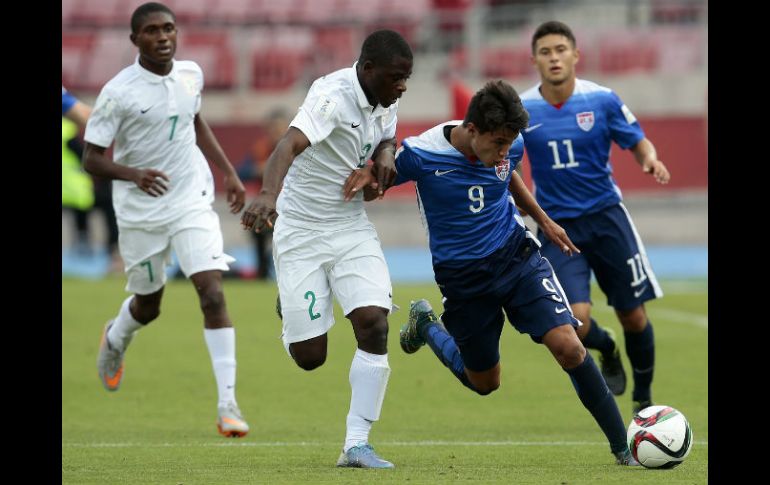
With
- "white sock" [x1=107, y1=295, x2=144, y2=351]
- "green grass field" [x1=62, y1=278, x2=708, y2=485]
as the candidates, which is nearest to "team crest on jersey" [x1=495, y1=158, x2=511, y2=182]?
"green grass field" [x1=62, y1=278, x2=708, y2=485]

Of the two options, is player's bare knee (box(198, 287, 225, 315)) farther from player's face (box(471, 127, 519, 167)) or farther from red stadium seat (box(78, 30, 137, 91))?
red stadium seat (box(78, 30, 137, 91))

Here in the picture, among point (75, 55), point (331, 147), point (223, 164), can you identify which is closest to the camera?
point (331, 147)

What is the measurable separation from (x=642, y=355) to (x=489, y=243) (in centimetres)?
276

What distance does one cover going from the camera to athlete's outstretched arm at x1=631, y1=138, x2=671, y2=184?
895cm

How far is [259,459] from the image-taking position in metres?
7.97

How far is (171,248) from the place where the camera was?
32.7ft

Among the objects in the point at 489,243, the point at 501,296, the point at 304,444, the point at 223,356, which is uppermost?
the point at 489,243

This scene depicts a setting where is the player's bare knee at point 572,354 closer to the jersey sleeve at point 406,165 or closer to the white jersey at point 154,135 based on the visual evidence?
the jersey sleeve at point 406,165

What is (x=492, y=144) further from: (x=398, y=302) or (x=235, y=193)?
(x=398, y=302)

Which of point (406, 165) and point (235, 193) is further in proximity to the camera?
point (235, 193)

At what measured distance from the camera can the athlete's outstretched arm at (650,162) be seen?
895cm

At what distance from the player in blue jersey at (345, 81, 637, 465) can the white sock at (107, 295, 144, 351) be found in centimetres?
332

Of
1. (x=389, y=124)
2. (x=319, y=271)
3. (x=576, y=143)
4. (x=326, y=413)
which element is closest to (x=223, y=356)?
(x=326, y=413)

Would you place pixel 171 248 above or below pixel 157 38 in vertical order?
below
